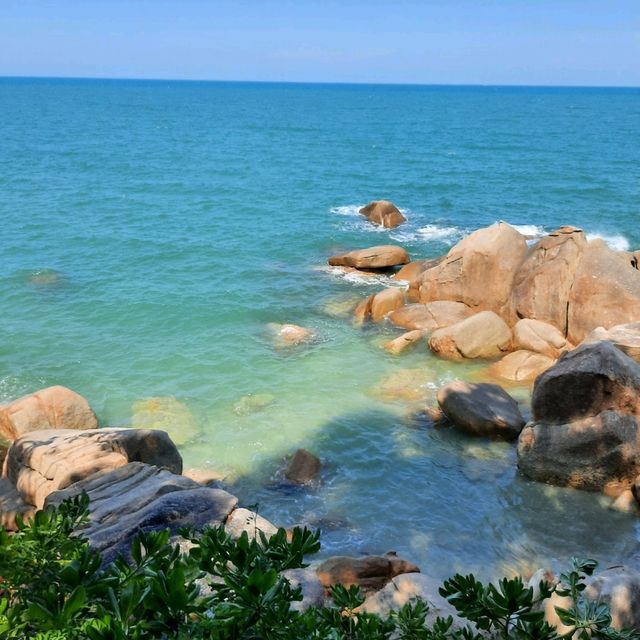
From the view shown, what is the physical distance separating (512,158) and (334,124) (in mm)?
42015

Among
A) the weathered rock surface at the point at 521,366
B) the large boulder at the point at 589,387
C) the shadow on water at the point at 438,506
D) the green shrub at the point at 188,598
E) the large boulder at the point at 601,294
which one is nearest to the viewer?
the green shrub at the point at 188,598

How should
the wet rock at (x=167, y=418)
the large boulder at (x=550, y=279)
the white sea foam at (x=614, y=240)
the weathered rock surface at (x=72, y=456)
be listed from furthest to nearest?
the white sea foam at (x=614, y=240), the large boulder at (x=550, y=279), the wet rock at (x=167, y=418), the weathered rock surface at (x=72, y=456)

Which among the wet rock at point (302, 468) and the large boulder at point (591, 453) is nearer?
the large boulder at point (591, 453)

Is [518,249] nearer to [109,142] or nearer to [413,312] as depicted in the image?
[413,312]

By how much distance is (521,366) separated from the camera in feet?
59.6

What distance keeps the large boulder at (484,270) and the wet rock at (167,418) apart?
32.6 feet

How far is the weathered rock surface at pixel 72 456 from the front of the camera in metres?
11.5

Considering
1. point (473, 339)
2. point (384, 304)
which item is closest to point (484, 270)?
point (384, 304)

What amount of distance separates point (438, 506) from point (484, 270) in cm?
1050

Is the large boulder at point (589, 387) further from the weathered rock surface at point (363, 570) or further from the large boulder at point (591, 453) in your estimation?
the weathered rock surface at point (363, 570)

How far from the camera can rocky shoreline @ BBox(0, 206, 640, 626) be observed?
9375 mm

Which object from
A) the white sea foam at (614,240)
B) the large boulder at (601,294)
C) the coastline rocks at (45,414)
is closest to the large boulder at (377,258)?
the large boulder at (601,294)

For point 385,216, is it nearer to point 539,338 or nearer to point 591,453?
point 539,338

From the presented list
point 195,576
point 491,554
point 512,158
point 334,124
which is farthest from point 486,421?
point 334,124
